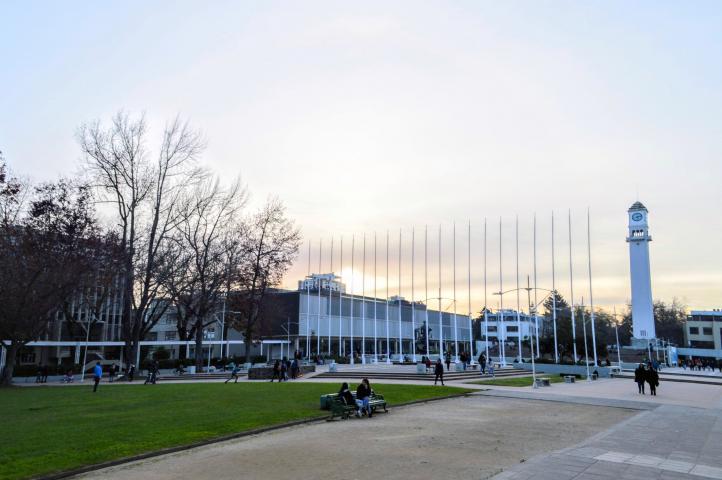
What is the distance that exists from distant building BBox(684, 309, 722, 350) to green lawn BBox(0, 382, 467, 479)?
10426 centimetres

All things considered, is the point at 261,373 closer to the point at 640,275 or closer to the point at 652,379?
the point at 652,379

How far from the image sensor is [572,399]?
86.7ft

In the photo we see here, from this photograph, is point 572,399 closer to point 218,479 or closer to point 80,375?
point 218,479

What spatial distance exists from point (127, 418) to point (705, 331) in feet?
406

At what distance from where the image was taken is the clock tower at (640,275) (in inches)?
3221

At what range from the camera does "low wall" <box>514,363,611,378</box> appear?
46.5m

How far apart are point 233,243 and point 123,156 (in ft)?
41.6

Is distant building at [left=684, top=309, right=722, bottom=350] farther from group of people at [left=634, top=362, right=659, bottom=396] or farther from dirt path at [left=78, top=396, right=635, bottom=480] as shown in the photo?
dirt path at [left=78, top=396, right=635, bottom=480]

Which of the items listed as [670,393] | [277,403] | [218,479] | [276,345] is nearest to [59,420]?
[277,403]

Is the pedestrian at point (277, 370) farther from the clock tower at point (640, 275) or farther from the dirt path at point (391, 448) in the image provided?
the clock tower at point (640, 275)

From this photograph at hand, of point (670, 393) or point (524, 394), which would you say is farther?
point (670, 393)

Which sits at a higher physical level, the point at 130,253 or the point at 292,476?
the point at 130,253

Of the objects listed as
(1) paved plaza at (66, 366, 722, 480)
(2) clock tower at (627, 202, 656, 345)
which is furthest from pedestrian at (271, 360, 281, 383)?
(2) clock tower at (627, 202, 656, 345)

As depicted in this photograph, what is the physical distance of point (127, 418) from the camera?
18578mm
